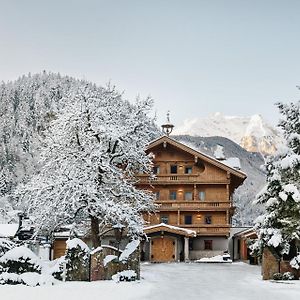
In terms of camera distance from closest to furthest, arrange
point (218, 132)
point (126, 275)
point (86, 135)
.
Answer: point (126, 275)
point (86, 135)
point (218, 132)

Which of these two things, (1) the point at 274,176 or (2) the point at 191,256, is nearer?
(1) the point at 274,176

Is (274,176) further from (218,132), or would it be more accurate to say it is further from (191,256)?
(218,132)

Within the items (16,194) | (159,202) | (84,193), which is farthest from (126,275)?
(159,202)

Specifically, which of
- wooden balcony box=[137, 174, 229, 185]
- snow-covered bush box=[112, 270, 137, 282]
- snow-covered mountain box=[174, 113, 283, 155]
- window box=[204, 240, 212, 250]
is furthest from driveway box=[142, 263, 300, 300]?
snow-covered mountain box=[174, 113, 283, 155]

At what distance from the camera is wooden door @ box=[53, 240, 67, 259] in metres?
47.0

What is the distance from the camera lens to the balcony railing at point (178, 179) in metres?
49.4

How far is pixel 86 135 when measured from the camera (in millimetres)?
32219

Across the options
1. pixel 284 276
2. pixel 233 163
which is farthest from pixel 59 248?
pixel 284 276

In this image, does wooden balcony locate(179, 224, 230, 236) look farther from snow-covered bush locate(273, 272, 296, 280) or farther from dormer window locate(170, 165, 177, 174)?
snow-covered bush locate(273, 272, 296, 280)

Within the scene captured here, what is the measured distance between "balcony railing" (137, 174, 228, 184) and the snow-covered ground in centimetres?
1917

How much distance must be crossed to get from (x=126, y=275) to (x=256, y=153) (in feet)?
365

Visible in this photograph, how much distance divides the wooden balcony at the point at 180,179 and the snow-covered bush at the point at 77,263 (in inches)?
897

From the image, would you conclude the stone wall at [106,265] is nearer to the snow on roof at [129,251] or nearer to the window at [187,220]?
the snow on roof at [129,251]

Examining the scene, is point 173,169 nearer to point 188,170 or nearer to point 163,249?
point 188,170
